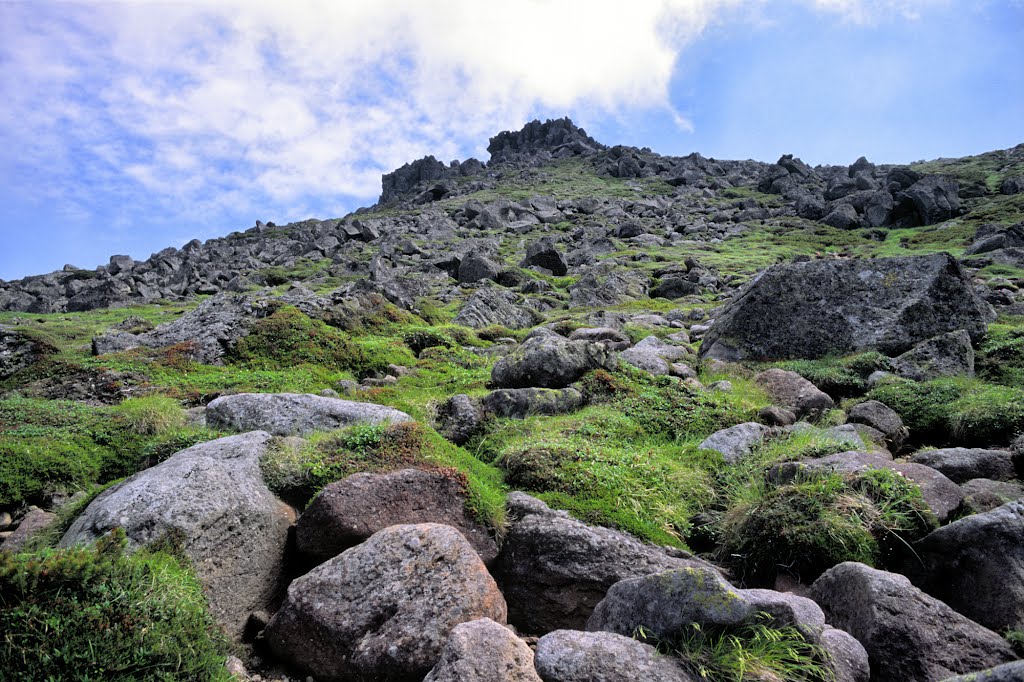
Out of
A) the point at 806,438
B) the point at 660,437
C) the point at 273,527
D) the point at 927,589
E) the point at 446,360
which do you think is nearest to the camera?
the point at 927,589

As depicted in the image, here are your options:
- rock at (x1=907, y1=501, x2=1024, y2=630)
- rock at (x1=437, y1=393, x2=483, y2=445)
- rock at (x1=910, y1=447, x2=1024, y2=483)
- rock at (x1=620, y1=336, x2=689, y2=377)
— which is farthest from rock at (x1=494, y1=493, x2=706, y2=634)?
rock at (x1=620, y1=336, x2=689, y2=377)

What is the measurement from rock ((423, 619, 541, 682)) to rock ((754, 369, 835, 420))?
36.1 feet

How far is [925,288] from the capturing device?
1753 centimetres

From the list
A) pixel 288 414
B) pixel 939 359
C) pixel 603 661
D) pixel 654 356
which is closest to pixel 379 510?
pixel 603 661

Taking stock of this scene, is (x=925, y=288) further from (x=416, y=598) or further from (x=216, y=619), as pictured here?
(x=216, y=619)

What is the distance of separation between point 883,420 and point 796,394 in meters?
2.29

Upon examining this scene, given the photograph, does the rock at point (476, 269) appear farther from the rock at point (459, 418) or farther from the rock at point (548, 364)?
the rock at point (459, 418)

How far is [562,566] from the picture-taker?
24.0 ft

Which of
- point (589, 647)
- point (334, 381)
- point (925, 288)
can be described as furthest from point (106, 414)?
point (925, 288)

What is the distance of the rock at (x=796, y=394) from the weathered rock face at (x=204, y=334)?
1594cm

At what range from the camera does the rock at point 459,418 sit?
12148 mm

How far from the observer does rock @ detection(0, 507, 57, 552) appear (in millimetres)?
7510

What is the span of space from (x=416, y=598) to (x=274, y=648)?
1833mm

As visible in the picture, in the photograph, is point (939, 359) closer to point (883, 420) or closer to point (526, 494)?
point (883, 420)
